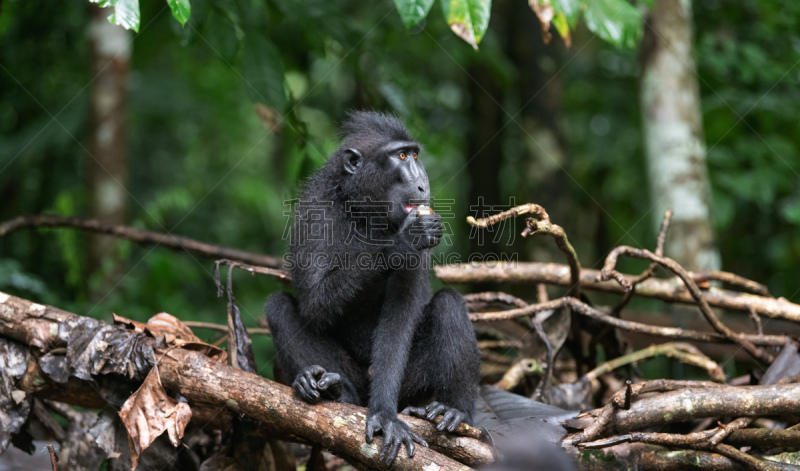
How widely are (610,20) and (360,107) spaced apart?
98.6 inches

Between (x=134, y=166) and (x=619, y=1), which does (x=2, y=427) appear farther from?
(x=134, y=166)

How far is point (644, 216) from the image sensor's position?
8.80 metres

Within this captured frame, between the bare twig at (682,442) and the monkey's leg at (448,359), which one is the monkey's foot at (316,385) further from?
the bare twig at (682,442)

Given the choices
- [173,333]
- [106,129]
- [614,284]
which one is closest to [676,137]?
[614,284]

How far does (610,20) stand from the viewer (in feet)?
12.9

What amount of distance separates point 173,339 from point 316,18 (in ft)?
9.43

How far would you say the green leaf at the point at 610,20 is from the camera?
154 inches

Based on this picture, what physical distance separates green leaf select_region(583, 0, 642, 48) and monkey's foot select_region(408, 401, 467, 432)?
2354 millimetres

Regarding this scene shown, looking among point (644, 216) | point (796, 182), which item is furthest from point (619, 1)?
point (796, 182)

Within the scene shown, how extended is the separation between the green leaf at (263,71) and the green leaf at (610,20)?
2128 millimetres

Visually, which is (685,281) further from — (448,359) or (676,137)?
(676,137)

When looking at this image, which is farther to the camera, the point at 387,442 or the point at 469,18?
the point at 469,18

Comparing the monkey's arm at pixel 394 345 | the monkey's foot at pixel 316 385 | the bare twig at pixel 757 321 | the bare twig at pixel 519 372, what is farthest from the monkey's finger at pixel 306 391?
the bare twig at pixel 757 321

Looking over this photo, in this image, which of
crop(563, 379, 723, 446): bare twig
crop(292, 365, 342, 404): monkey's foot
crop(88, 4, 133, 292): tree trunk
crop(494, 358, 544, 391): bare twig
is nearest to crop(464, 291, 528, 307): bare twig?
crop(494, 358, 544, 391): bare twig
